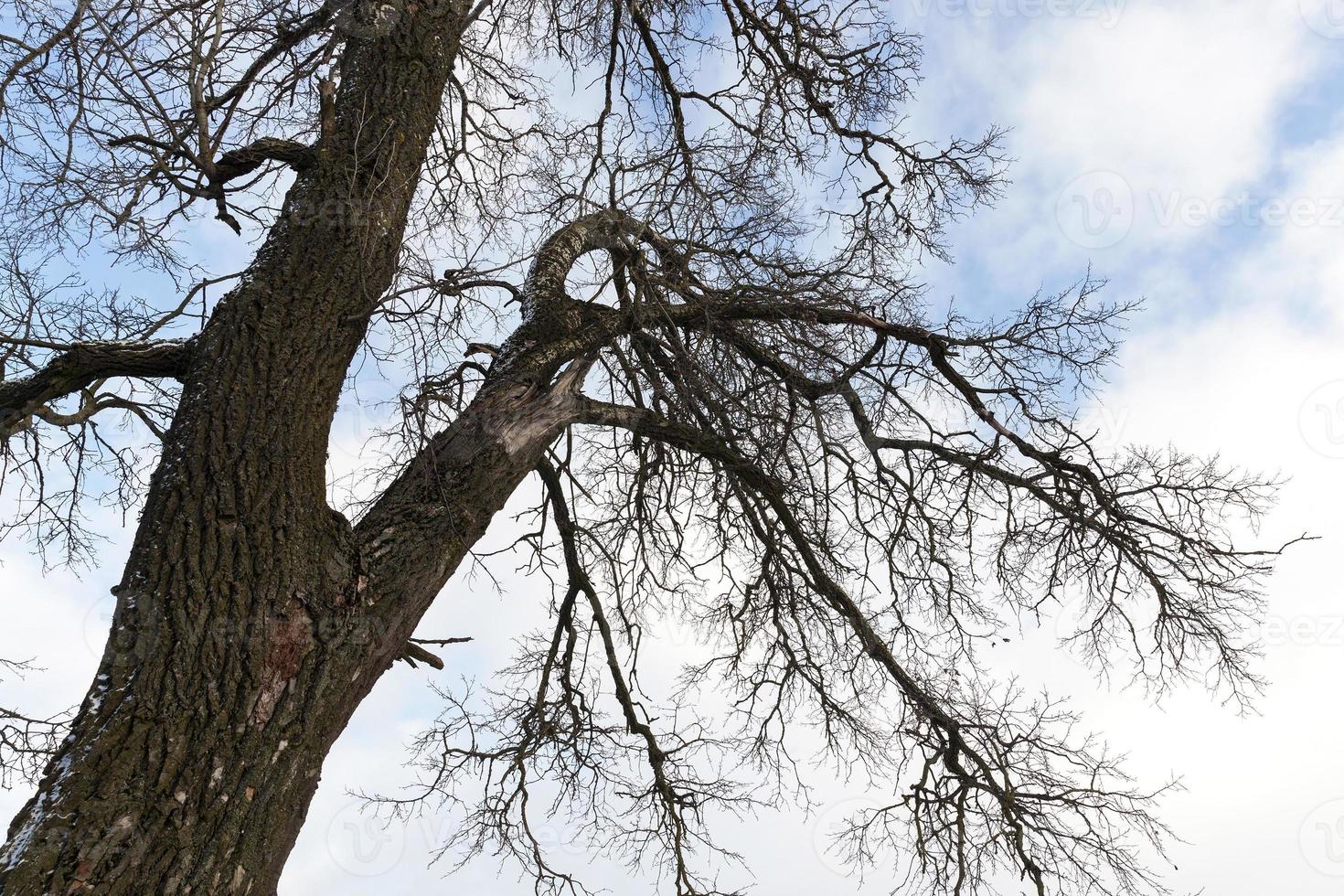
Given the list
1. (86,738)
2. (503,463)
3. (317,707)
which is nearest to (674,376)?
(503,463)

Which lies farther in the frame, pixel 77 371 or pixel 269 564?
pixel 77 371

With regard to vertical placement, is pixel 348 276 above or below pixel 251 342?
above

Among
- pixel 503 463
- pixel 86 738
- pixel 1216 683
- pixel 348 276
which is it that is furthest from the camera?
pixel 1216 683

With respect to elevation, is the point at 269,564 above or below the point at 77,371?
below

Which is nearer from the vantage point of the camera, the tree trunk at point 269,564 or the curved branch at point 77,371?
the tree trunk at point 269,564

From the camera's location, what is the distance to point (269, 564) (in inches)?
136

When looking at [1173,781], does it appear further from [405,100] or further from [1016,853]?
[405,100]

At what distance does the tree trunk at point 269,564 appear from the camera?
9.85 ft

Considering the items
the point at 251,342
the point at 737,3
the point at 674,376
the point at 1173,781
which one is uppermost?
the point at 737,3

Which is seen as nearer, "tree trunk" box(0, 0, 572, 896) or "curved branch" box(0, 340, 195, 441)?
"tree trunk" box(0, 0, 572, 896)

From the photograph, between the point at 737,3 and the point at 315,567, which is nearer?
the point at 315,567

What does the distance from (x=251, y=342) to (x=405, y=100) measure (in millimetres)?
1383

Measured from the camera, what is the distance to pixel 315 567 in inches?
141

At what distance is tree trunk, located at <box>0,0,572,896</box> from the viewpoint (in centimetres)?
300
